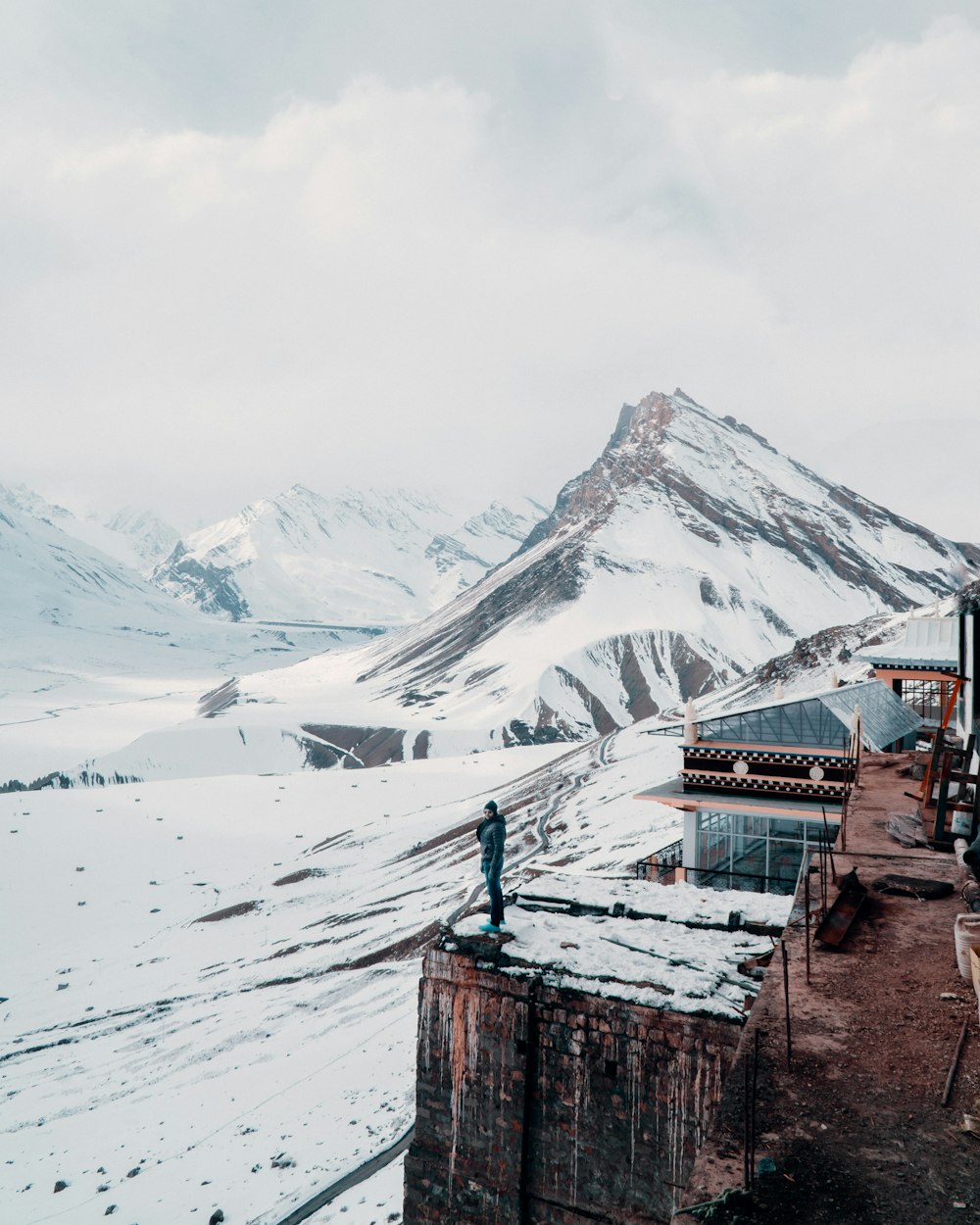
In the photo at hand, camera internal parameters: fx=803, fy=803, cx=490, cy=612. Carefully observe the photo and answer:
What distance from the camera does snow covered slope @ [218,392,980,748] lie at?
4641 inches

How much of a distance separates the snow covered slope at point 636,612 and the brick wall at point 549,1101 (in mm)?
92286

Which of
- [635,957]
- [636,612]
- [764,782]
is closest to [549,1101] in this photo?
[635,957]

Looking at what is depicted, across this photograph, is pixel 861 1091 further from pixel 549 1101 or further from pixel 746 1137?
pixel 549 1101

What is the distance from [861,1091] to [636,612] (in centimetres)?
14105

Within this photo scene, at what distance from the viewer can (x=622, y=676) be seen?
12419cm

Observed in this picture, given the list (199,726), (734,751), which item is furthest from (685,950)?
(199,726)

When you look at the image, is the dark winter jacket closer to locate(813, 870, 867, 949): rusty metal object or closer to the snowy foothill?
the snowy foothill

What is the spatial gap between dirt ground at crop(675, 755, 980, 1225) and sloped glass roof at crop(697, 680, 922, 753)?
10015mm

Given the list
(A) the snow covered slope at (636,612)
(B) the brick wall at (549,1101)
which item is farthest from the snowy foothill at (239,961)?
(A) the snow covered slope at (636,612)

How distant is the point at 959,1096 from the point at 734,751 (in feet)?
44.9

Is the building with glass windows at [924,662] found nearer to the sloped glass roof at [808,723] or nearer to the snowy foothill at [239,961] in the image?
the sloped glass roof at [808,723]

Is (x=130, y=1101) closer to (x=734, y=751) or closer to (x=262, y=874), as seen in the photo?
(x=734, y=751)

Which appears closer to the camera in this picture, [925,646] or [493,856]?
[493,856]

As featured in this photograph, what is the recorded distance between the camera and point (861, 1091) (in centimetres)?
503
